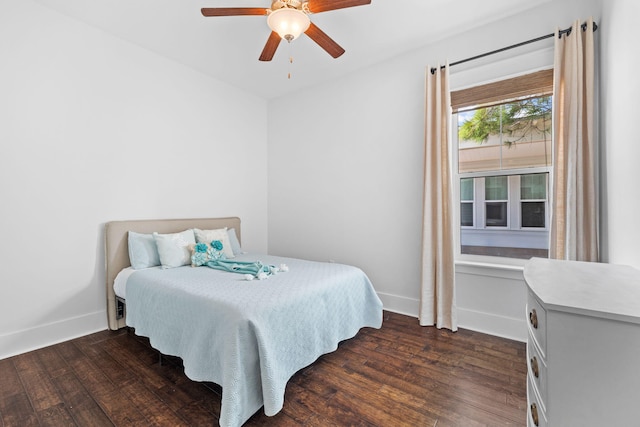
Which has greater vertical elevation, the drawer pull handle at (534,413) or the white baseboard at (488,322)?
the drawer pull handle at (534,413)

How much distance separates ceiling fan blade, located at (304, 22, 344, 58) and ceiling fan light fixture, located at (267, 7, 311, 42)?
0.12 metres

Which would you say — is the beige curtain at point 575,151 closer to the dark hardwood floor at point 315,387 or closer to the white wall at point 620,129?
the white wall at point 620,129

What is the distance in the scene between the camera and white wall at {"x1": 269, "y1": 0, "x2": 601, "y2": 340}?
8.32 ft

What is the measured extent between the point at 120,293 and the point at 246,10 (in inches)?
100

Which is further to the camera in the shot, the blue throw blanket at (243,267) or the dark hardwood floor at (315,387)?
the blue throw blanket at (243,267)

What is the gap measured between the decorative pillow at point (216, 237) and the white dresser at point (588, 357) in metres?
2.82

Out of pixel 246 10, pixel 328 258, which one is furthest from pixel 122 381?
pixel 246 10

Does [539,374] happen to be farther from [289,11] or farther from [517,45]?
[517,45]

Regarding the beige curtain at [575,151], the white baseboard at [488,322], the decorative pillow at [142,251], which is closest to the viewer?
the beige curtain at [575,151]

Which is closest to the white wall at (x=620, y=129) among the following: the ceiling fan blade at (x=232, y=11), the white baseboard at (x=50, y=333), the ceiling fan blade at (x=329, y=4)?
the ceiling fan blade at (x=329, y=4)

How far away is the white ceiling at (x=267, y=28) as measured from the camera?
2371 millimetres

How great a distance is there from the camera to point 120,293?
263 cm

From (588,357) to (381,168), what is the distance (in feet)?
8.51

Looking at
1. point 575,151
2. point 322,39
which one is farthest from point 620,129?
point 322,39
